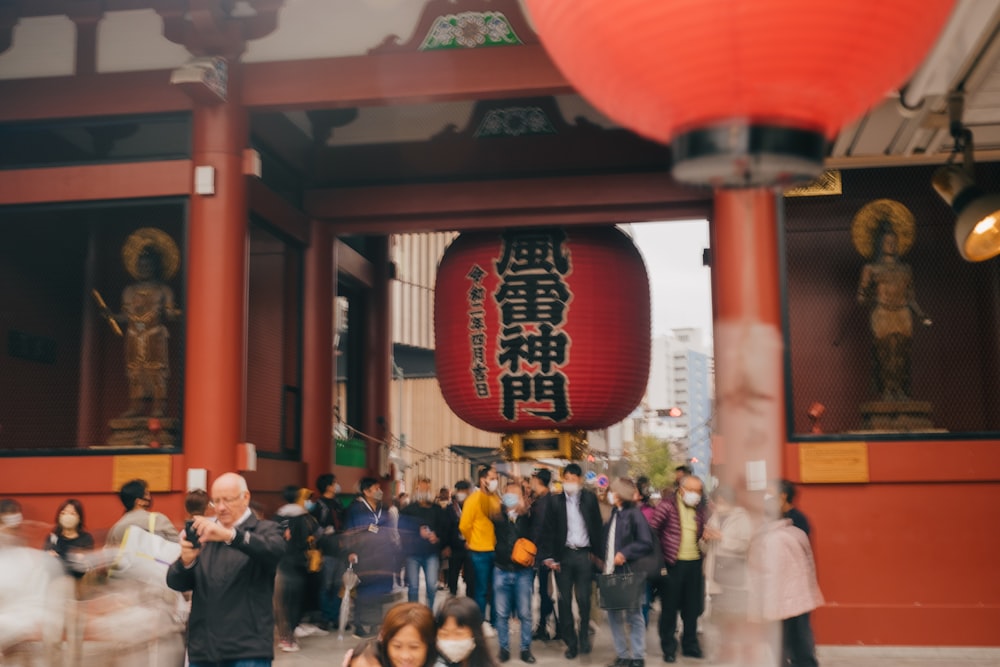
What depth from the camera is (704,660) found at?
9.65 meters

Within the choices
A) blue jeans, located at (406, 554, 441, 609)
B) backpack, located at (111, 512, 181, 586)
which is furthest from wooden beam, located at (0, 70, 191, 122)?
blue jeans, located at (406, 554, 441, 609)

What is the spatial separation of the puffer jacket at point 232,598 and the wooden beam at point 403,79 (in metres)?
5.15

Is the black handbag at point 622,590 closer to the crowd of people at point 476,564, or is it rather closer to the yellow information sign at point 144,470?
the crowd of people at point 476,564

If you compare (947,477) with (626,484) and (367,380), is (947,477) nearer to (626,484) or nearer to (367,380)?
(626,484)

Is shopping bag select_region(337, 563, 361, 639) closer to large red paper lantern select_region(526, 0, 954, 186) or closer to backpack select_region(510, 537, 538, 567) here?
backpack select_region(510, 537, 538, 567)

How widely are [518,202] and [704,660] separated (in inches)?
196

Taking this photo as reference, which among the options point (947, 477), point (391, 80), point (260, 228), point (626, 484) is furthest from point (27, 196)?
point (947, 477)

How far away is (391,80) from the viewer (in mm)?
9289

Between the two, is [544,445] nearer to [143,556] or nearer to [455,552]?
[455,552]

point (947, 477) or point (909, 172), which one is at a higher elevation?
point (909, 172)

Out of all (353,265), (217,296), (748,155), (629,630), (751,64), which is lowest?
(629,630)

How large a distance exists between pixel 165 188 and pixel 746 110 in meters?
7.49

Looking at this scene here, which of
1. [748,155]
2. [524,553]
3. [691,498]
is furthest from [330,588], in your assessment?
[748,155]

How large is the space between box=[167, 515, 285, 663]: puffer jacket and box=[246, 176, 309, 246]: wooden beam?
5.36 meters
